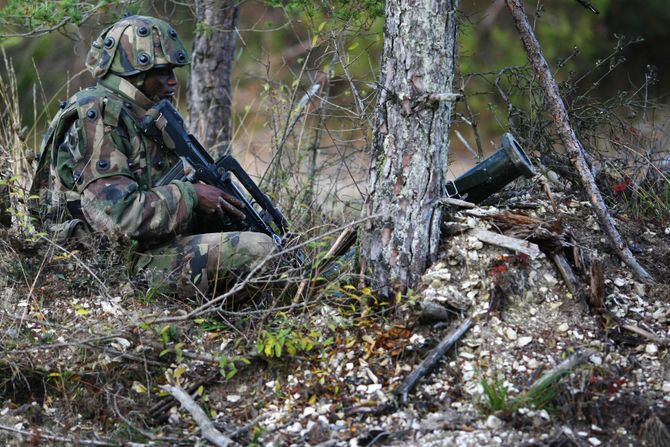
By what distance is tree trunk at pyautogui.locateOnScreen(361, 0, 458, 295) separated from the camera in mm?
4270

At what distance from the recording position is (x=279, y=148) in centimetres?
636

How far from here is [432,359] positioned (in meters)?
4.03

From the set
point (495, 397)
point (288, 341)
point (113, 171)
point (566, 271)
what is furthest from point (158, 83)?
point (495, 397)

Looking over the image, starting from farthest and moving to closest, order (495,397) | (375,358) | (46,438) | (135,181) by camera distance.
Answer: (135,181)
(375,358)
(46,438)
(495,397)

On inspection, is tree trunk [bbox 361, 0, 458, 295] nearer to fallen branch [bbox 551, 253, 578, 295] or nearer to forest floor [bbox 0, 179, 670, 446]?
forest floor [bbox 0, 179, 670, 446]

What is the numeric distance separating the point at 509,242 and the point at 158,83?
220cm

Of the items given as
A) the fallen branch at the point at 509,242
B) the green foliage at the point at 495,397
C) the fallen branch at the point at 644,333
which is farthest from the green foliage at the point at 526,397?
the fallen branch at the point at 509,242

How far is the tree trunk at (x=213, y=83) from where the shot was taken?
291 inches

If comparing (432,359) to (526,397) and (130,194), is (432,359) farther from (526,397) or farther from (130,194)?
(130,194)

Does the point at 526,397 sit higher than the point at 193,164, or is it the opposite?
the point at 193,164

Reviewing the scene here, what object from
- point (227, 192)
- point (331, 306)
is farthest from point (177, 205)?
point (331, 306)

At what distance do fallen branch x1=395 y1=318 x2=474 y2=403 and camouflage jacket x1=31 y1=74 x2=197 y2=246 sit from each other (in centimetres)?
161

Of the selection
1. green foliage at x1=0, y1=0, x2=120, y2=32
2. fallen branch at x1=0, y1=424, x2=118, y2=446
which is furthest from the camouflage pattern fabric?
green foliage at x1=0, y1=0, x2=120, y2=32

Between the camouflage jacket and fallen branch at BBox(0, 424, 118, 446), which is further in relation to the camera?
the camouflage jacket
